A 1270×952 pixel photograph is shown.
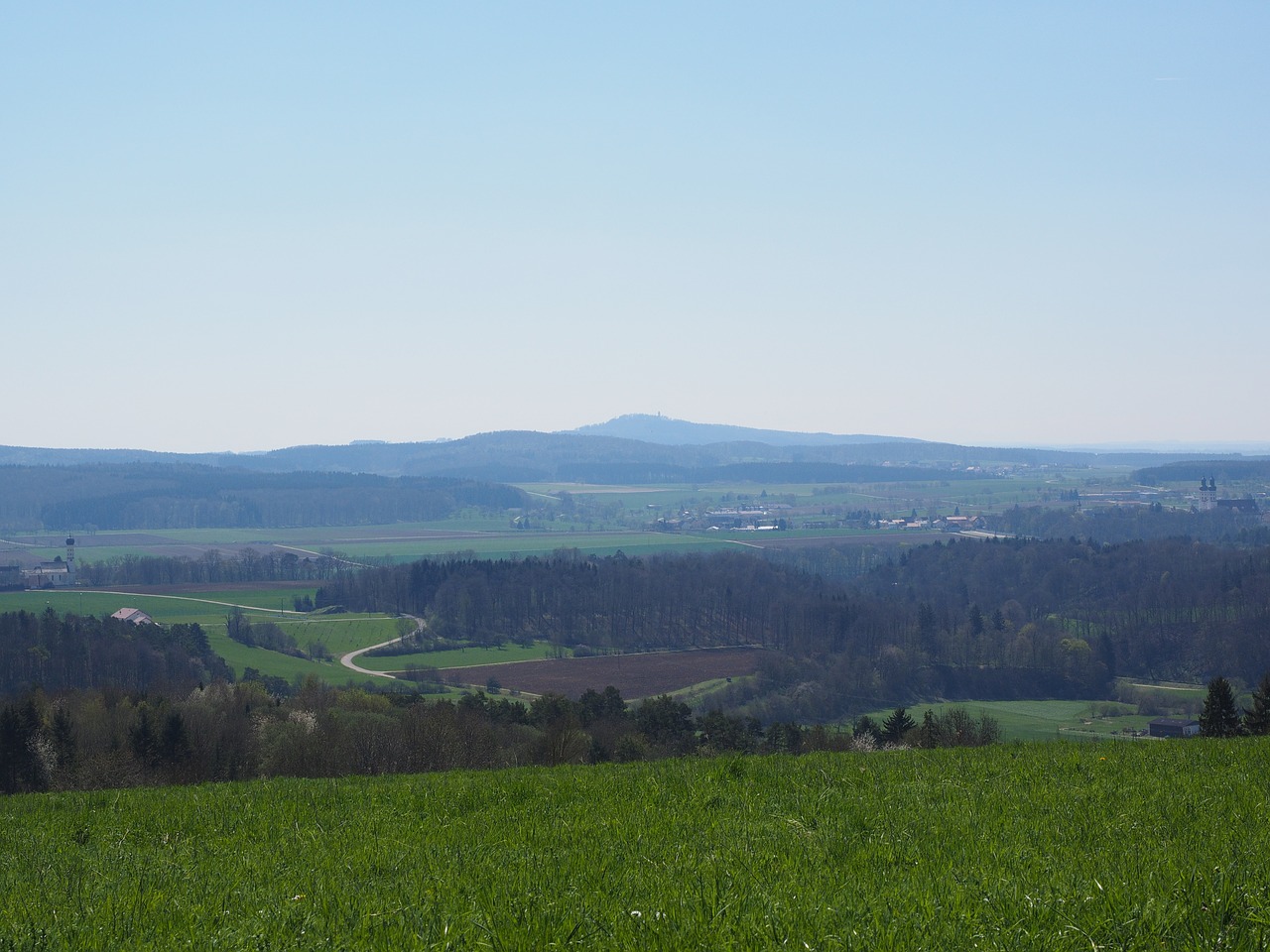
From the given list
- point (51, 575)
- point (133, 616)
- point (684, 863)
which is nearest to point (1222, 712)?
point (684, 863)

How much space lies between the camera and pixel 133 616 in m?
111

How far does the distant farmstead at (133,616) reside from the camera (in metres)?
107

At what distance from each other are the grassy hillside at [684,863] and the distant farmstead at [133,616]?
10791 centimetres

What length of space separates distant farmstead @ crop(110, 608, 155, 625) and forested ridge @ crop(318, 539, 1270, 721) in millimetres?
32362

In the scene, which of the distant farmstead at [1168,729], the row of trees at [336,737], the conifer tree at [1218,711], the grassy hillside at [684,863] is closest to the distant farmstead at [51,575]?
the row of trees at [336,737]

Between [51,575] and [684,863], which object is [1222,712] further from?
[51,575]

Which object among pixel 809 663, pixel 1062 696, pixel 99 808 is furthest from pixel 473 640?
pixel 99 808

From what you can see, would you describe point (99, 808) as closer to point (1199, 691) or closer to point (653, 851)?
point (653, 851)

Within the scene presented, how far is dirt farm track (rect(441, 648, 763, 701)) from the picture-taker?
95.4 meters

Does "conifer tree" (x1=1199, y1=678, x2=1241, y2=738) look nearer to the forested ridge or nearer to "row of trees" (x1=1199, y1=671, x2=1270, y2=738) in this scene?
"row of trees" (x1=1199, y1=671, x2=1270, y2=738)

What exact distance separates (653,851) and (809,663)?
107542mm

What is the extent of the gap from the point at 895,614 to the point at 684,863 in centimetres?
13346

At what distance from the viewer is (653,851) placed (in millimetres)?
6645

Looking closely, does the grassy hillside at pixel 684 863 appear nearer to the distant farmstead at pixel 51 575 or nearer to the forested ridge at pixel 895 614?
the forested ridge at pixel 895 614
